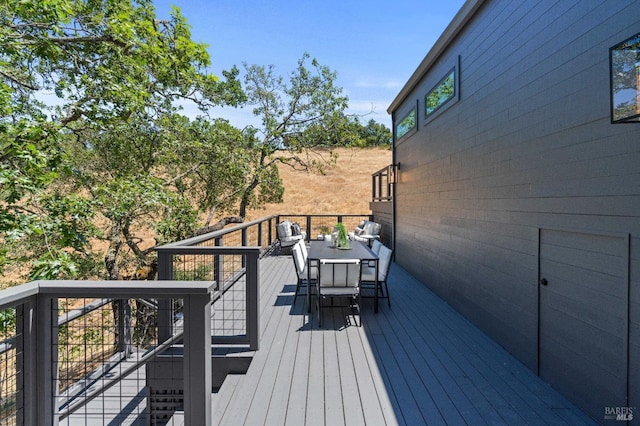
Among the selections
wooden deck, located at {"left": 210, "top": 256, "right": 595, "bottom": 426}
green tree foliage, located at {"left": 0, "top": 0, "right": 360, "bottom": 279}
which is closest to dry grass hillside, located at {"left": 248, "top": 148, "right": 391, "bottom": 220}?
green tree foliage, located at {"left": 0, "top": 0, "right": 360, "bottom": 279}

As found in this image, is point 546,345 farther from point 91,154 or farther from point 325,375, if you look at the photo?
point 91,154

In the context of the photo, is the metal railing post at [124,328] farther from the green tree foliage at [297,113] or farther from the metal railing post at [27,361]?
the green tree foliage at [297,113]

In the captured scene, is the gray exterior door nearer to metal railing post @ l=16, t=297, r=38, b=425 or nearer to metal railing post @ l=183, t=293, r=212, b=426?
metal railing post @ l=183, t=293, r=212, b=426

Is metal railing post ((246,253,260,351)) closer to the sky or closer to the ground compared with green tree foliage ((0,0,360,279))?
closer to the ground

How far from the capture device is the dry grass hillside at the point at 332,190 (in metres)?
27.2

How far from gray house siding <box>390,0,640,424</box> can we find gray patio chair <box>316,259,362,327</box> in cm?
140

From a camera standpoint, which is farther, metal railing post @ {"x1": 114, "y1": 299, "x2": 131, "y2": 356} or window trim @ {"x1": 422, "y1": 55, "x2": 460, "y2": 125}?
window trim @ {"x1": 422, "y1": 55, "x2": 460, "y2": 125}

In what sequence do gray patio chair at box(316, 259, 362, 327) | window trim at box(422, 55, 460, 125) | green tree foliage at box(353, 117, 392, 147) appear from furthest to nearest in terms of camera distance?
green tree foliage at box(353, 117, 392, 147), window trim at box(422, 55, 460, 125), gray patio chair at box(316, 259, 362, 327)

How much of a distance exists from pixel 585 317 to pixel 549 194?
0.94m

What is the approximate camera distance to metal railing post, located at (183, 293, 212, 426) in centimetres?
174

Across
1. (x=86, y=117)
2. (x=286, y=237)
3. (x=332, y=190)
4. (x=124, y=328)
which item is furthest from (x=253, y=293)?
(x=332, y=190)

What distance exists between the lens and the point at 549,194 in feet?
9.17

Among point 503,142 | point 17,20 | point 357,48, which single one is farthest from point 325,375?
point 357,48

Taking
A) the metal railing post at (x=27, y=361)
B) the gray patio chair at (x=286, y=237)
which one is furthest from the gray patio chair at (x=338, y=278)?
the gray patio chair at (x=286, y=237)
